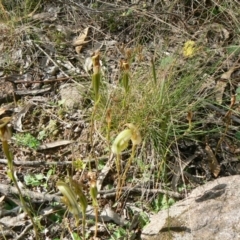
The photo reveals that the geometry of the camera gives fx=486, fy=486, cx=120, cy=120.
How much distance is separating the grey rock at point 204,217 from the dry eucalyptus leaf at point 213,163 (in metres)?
0.21

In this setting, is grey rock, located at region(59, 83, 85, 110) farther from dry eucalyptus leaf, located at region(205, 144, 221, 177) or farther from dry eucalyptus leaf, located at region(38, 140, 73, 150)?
dry eucalyptus leaf, located at region(205, 144, 221, 177)

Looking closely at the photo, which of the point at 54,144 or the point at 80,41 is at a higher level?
the point at 80,41

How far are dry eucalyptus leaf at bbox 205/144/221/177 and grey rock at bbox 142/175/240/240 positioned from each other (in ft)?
0.67

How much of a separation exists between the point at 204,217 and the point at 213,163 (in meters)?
0.41

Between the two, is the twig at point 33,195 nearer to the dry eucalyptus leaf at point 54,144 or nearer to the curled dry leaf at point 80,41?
the dry eucalyptus leaf at point 54,144

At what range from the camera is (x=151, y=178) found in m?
1.83

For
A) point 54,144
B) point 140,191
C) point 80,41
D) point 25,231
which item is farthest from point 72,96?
point 25,231

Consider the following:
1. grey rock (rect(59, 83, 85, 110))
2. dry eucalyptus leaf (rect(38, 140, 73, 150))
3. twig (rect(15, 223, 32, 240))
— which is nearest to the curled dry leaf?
grey rock (rect(59, 83, 85, 110))

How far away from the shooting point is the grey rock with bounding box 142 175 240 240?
1478 mm

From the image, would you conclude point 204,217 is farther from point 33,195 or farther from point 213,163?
point 33,195

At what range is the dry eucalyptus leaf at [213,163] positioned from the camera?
1863mm

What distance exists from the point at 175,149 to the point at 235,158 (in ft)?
0.78

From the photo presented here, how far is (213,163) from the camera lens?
1.89 m

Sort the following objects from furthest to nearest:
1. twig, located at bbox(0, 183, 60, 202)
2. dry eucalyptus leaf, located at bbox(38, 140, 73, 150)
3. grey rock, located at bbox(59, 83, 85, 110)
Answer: grey rock, located at bbox(59, 83, 85, 110) < dry eucalyptus leaf, located at bbox(38, 140, 73, 150) < twig, located at bbox(0, 183, 60, 202)
